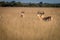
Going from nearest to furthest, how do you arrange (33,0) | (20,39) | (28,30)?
(20,39)
(28,30)
(33,0)

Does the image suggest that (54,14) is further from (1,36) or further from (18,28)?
(1,36)

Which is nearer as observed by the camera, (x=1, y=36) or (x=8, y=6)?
(x=1, y=36)

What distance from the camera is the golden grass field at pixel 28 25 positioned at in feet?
6.06

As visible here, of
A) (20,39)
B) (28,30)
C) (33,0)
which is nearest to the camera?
(20,39)

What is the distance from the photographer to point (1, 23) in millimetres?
2049

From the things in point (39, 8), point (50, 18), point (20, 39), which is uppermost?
point (39, 8)

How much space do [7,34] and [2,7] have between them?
478 mm

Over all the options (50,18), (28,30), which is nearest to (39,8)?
(50,18)

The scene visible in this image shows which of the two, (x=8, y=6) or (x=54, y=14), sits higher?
(x=8, y=6)

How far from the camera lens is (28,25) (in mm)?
2025

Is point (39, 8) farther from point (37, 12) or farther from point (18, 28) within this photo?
point (18, 28)

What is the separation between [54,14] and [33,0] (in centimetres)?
38

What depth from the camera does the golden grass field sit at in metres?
1.85

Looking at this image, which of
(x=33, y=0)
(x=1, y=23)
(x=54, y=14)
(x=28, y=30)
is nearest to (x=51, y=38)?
(x=28, y=30)
